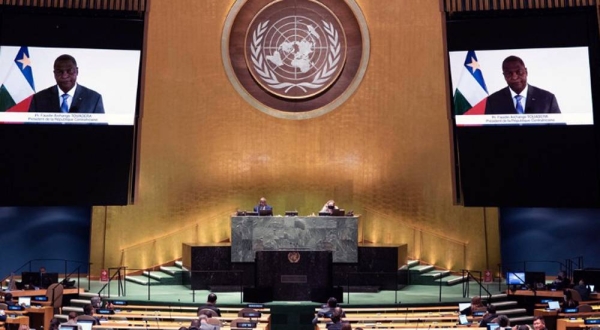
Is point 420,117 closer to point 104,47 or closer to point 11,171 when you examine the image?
point 104,47

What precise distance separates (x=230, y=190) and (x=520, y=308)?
7042 millimetres

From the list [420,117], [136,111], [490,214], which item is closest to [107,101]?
[136,111]

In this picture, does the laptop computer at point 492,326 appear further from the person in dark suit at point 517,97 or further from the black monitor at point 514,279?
the person in dark suit at point 517,97

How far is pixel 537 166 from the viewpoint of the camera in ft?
52.1

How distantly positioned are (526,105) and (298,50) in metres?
5.38

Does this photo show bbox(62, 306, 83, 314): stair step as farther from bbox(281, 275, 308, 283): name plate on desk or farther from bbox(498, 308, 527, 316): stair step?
bbox(498, 308, 527, 316): stair step

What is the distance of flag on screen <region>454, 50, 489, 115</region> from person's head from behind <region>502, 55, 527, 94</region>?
19.2 inches

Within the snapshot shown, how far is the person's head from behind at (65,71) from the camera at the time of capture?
1642cm

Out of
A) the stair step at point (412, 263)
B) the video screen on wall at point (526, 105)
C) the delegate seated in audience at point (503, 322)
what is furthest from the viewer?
the stair step at point (412, 263)

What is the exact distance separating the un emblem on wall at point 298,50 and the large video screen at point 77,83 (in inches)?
109

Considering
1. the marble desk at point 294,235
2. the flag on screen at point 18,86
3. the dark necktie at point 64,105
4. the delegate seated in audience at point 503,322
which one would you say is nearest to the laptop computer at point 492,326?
the delegate seated in audience at point 503,322

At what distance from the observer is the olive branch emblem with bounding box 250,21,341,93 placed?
1839 cm

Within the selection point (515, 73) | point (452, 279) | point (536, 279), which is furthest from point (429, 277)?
point (515, 73)

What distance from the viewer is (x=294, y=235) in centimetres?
1602
